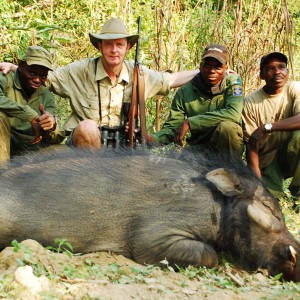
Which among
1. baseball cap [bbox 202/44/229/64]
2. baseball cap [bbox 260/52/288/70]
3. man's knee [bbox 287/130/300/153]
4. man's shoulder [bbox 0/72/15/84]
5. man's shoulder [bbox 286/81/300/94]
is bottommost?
man's knee [bbox 287/130/300/153]

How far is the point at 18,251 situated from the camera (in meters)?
4.41

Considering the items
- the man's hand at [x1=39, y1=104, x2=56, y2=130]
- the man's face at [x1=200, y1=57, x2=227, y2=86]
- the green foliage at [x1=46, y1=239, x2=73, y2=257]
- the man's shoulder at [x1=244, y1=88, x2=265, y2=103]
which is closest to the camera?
the green foliage at [x1=46, y1=239, x2=73, y2=257]

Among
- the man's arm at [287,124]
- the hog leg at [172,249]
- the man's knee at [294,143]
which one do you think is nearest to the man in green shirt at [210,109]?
the man's arm at [287,124]

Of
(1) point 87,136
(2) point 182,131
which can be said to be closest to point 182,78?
(2) point 182,131

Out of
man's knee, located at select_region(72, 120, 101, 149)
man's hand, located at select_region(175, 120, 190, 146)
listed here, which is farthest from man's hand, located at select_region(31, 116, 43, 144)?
man's hand, located at select_region(175, 120, 190, 146)

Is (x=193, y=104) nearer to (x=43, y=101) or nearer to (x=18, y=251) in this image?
(x=43, y=101)

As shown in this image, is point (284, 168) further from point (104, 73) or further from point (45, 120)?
point (45, 120)

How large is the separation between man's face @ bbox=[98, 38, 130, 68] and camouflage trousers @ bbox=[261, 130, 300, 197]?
2198 millimetres

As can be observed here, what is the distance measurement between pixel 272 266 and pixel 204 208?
27.8 inches

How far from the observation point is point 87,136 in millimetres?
6473

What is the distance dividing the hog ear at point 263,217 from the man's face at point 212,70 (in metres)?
2.42

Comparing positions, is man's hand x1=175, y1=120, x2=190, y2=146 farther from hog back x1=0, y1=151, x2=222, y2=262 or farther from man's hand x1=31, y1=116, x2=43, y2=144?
hog back x1=0, y1=151, x2=222, y2=262

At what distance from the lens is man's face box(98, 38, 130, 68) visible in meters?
6.95

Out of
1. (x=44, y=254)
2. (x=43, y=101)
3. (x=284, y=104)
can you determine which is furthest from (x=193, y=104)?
(x=44, y=254)
